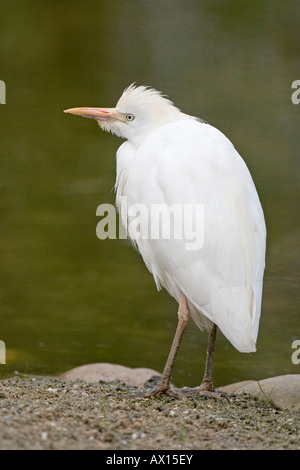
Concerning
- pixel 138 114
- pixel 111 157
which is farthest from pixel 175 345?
pixel 111 157

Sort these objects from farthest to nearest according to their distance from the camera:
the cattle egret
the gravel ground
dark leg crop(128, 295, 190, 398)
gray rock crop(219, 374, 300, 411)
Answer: gray rock crop(219, 374, 300, 411), dark leg crop(128, 295, 190, 398), the cattle egret, the gravel ground

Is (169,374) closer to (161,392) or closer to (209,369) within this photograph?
(161,392)

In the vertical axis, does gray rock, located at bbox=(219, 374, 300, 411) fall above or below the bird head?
below

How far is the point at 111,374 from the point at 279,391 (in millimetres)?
1133

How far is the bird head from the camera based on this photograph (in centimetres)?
472

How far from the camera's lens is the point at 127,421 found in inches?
142

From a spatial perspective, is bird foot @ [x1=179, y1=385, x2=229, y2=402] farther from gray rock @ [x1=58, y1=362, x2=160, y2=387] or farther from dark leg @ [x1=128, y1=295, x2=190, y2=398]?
gray rock @ [x1=58, y1=362, x2=160, y2=387]

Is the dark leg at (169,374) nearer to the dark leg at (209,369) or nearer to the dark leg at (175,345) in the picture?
the dark leg at (175,345)

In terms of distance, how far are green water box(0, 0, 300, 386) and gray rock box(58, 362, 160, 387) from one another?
2.06 feet

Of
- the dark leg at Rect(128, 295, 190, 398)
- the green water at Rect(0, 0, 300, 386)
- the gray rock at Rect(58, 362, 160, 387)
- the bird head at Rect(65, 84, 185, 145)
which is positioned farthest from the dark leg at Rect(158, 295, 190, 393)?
the green water at Rect(0, 0, 300, 386)

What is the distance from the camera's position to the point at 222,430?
3680 mm

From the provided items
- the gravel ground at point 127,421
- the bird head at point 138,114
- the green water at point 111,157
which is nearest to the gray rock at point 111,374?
the gravel ground at point 127,421
